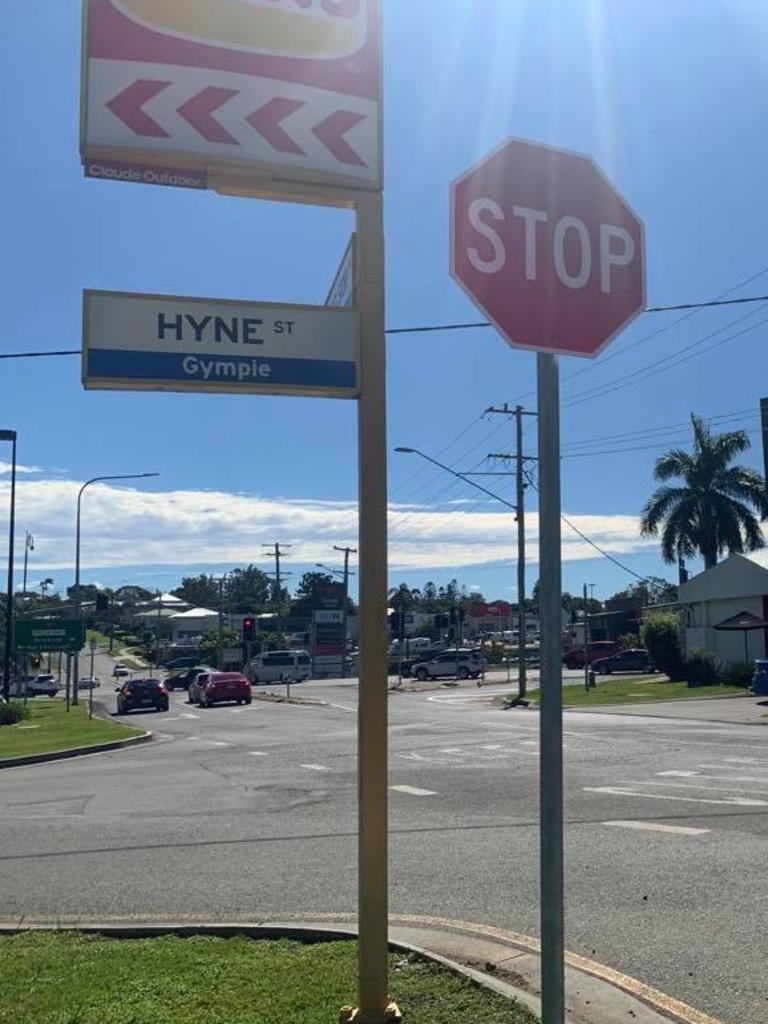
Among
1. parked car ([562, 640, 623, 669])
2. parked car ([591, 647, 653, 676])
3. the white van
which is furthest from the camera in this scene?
the white van

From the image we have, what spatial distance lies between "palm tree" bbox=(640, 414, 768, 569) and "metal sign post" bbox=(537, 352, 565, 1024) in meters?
52.9

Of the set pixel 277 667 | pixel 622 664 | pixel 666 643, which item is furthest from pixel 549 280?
pixel 277 667

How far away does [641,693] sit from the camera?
122 ft

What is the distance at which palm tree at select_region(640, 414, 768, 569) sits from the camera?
176 feet

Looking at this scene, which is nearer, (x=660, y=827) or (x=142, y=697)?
(x=660, y=827)

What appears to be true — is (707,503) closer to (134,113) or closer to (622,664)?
(622,664)

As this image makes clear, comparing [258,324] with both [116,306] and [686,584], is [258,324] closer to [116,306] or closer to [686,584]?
[116,306]

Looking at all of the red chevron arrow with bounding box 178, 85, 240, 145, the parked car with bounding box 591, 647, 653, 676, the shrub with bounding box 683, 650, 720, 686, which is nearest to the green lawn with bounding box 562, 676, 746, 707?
the shrub with bounding box 683, 650, 720, 686

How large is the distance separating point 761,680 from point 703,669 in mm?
8301

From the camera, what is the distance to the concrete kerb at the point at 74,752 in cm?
1947

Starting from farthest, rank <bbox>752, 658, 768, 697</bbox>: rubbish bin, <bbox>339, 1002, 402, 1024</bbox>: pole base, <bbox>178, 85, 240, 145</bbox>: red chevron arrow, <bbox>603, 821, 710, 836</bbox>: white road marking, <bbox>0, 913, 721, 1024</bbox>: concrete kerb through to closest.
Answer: <bbox>752, 658, 768, 697</bbox>: rubbish bin, <bbox>603, 821, 710, 836</bbox>: white road marking, <bbox>0, 913, 721, 1024</bbox>: concrete kerb, <bbox>178, 85, 240, 145</bbox>: red chevron arrow, <bbox>339, 1002, 402, 1024</bbox>: pole base

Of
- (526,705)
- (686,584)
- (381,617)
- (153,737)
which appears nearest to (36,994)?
(381,617)

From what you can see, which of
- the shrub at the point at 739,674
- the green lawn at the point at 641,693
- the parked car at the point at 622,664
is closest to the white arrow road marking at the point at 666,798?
the green lawn at the point at 641,693

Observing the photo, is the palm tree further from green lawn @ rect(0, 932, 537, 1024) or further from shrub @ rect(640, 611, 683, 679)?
green lawn @ rect(0, 932, 537, 1024)
